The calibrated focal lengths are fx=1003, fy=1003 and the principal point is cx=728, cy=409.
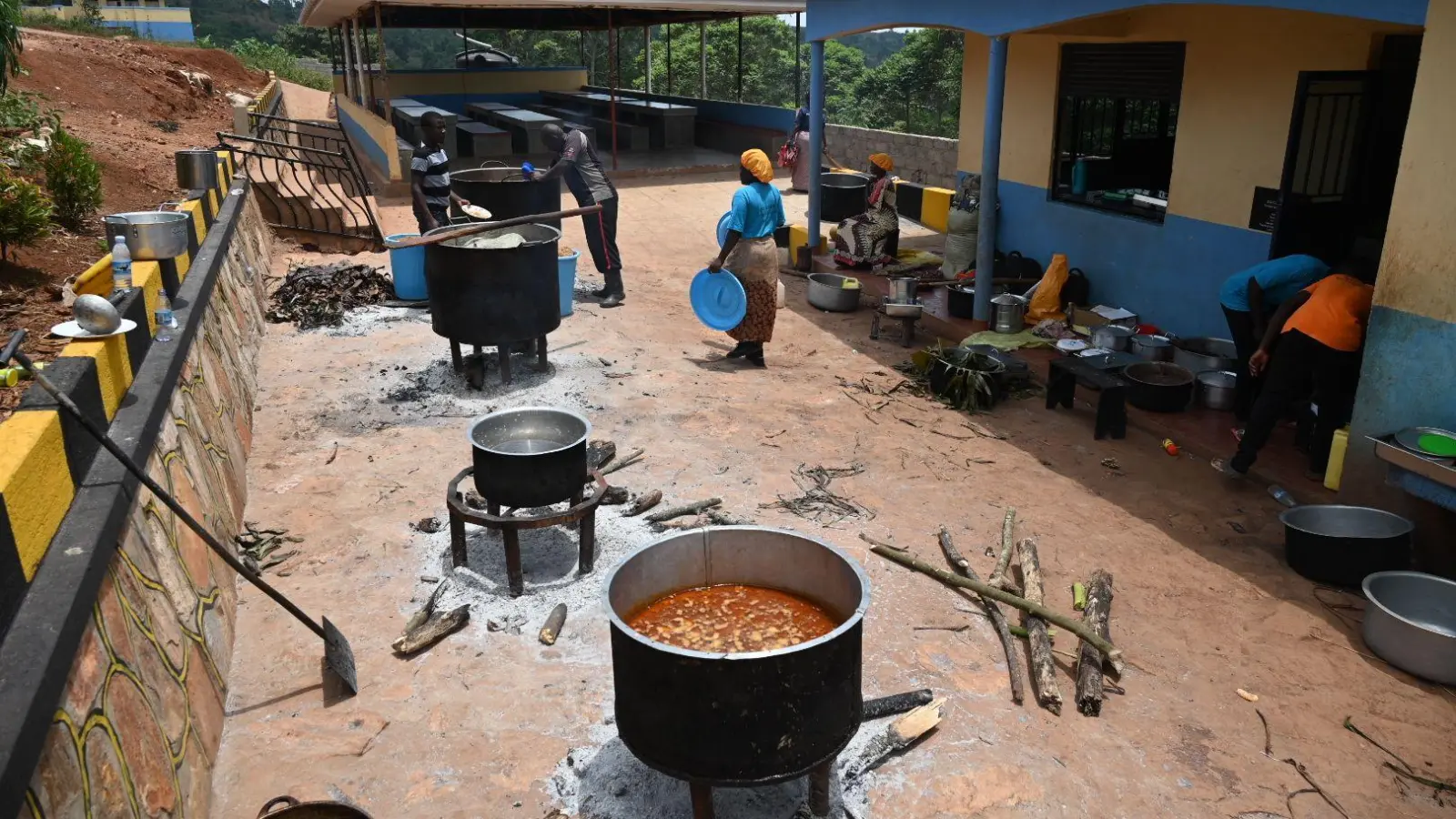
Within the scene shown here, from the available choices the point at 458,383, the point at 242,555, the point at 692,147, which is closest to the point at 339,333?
the point at 458,383

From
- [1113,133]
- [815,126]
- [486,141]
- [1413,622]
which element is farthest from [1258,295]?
[486,141]

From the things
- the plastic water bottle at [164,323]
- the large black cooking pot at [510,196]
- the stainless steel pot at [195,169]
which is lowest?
the plastic water bottle at [164,323]

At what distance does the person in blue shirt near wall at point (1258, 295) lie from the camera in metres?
6.78

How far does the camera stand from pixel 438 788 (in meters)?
3.82

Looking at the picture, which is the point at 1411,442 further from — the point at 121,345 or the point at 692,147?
the point at 692,147

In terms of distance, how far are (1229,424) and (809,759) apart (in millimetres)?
5526

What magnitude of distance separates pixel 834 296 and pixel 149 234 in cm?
666

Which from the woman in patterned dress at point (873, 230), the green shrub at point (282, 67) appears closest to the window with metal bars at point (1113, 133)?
the woman in patterned dress at point (873, 230)

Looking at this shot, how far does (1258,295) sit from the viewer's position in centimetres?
684

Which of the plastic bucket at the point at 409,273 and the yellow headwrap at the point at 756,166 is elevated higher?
the yellow headwrap at the point at 756,166

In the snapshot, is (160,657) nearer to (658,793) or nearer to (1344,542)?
(658,793)

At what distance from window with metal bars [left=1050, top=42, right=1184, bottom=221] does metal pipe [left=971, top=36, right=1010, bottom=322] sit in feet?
3.97

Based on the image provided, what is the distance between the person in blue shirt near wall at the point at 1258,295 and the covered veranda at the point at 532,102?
41.1 ft

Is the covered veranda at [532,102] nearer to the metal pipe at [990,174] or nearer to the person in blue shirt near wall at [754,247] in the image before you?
the person in blue shirt near wall at [754,247]
